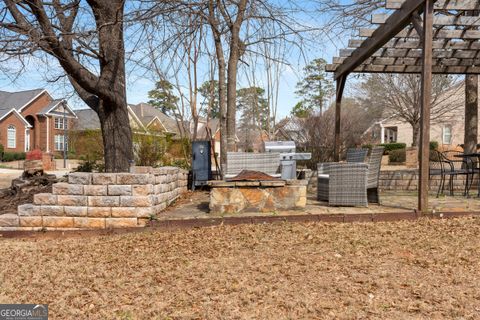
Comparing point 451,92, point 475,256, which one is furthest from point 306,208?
point 451,92

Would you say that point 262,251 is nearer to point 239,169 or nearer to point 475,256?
point 475,256

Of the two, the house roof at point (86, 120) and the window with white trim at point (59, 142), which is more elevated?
the house roof at point (86, 120)


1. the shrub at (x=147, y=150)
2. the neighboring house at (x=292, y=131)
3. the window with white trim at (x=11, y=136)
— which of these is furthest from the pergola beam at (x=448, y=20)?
the window with white trim at (x=11, y=136)

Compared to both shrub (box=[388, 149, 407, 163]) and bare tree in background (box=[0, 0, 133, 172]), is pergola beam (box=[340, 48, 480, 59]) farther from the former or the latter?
shrub (box=[388, 149, 407, 163])

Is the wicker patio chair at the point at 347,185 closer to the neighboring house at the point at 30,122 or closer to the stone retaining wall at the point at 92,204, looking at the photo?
the stone retaining wall at the point at 92,204

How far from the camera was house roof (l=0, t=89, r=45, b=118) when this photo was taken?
33375 mm

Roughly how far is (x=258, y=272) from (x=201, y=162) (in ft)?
15.0

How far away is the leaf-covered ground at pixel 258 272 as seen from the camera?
263 centimetres

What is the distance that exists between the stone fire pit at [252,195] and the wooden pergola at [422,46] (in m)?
1.69

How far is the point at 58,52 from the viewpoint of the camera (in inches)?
215

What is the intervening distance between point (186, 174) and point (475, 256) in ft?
17.6

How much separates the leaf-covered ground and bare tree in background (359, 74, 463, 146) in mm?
16089

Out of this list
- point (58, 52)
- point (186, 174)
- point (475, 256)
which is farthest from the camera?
point (186, 174)

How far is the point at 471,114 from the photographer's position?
9227 mm
